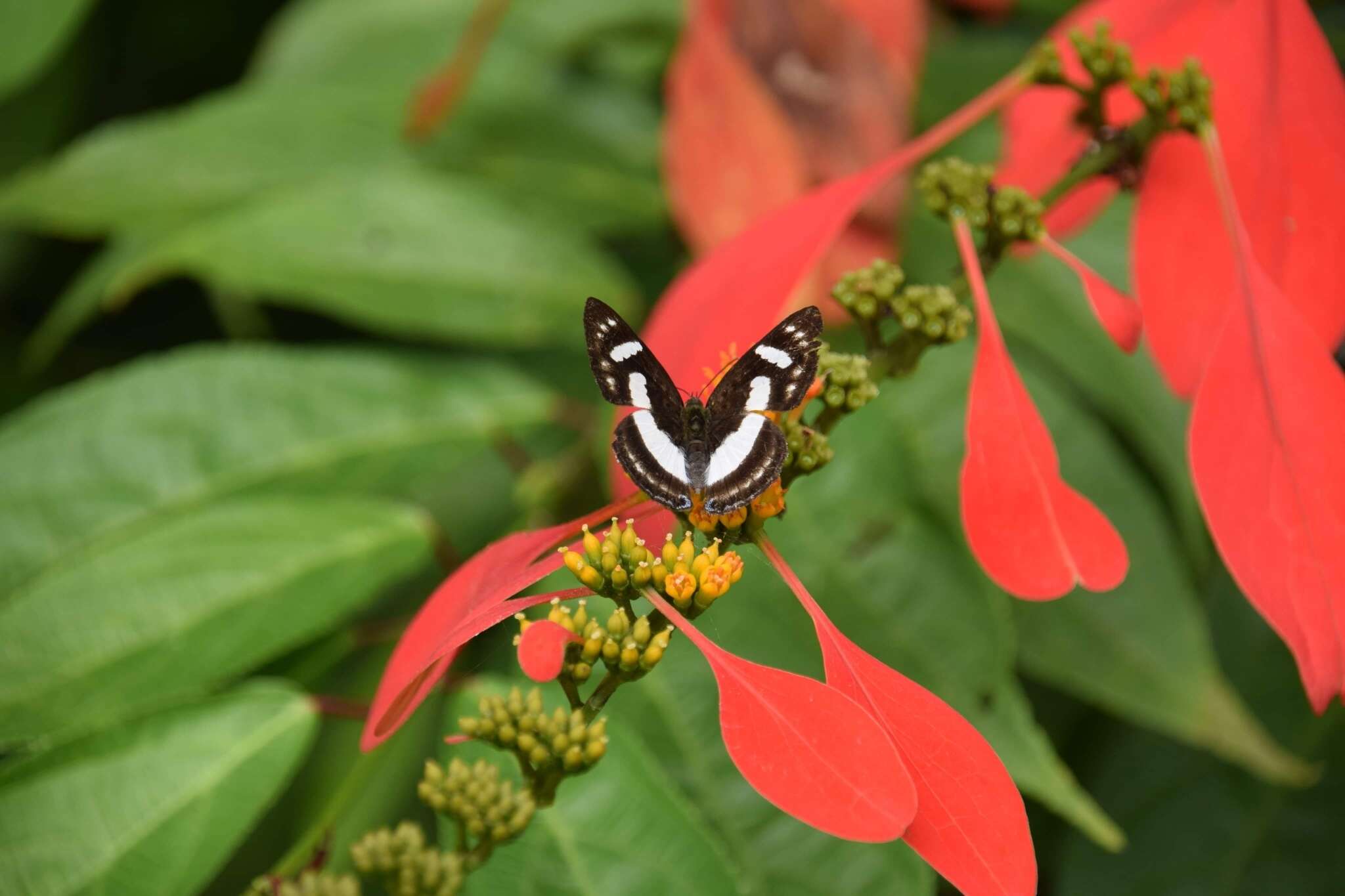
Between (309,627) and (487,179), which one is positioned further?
(487,179)

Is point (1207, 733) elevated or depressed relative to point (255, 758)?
depressed

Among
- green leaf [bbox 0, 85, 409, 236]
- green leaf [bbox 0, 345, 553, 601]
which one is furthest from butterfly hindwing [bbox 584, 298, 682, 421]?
green leaf [bbox 0, 85, 409, 236]

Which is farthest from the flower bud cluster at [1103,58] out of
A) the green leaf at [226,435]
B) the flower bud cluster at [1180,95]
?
the green leaf at [226,435]

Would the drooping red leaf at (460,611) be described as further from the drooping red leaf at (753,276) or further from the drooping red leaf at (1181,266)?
the drooping red leaf at (1181,266)

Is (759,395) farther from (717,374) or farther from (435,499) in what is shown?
(435,499)

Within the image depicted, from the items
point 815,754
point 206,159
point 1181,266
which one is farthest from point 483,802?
point 206,159

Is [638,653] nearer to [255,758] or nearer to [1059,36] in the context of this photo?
[255,758]

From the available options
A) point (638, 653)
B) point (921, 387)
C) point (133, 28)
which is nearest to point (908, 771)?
point (638, 653)
